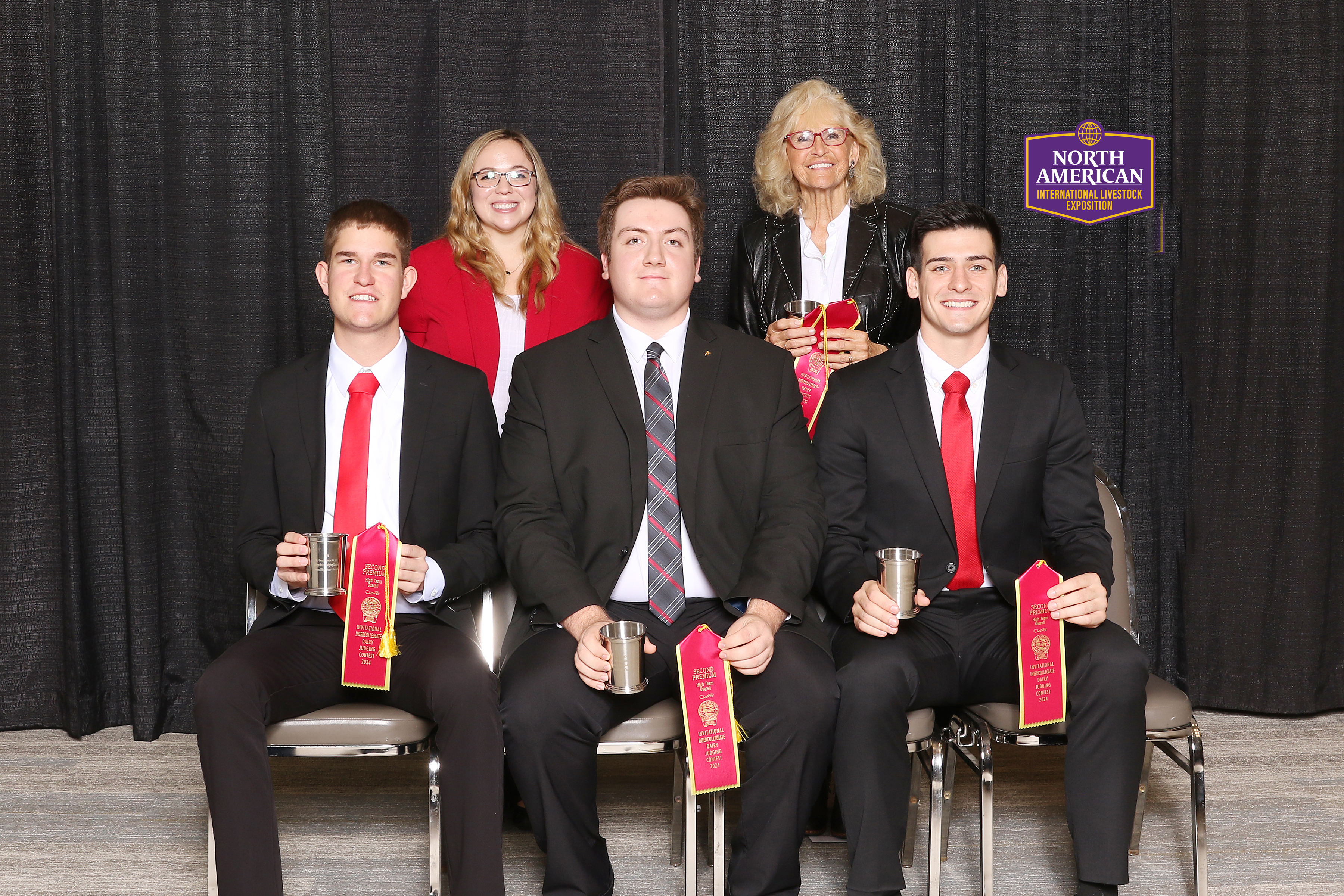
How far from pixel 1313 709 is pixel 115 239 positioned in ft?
14.2

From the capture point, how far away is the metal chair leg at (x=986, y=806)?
94.1 inches

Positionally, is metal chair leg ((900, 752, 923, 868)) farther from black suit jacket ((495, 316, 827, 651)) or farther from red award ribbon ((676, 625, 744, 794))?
red award ribbon ((676, 625, 744, 794))

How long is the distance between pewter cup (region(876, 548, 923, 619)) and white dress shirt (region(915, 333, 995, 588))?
475mm

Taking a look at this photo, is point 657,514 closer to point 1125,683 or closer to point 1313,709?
point 1125,683

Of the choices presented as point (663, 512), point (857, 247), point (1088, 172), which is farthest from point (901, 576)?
point (1088, 172)

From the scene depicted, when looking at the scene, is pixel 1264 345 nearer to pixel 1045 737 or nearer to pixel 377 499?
pixel 1045 737

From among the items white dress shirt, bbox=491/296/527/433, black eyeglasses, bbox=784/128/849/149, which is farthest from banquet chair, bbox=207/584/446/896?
black eyeglasses, bbox=784/128/849/149

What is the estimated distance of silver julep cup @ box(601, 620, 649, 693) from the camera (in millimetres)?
2150

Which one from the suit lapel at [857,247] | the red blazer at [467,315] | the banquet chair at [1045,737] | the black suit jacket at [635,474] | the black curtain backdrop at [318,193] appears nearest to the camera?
the banquet chair at [1045,737]

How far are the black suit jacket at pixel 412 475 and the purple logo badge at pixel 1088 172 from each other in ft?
7.14

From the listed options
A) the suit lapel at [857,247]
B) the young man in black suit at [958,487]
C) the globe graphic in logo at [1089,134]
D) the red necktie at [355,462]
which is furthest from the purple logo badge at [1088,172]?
the red necktie at [355,462]

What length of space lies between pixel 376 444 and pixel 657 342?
28.1 inches

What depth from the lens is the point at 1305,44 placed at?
373cm

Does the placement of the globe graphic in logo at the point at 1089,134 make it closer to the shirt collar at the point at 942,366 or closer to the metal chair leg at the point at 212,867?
the shirt collar at the point at 942,366
